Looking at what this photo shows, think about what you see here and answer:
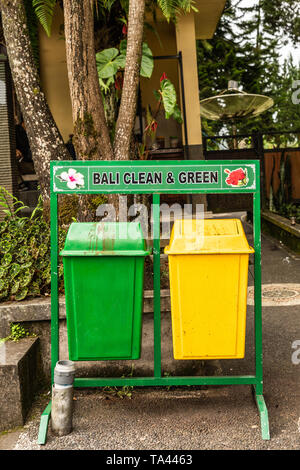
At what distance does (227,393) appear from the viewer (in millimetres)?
3371

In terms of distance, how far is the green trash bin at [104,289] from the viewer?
2.93 m

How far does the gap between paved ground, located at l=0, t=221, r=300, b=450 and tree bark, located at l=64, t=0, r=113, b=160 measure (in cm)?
198

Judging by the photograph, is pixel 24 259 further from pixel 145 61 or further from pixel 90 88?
pixel 145 61

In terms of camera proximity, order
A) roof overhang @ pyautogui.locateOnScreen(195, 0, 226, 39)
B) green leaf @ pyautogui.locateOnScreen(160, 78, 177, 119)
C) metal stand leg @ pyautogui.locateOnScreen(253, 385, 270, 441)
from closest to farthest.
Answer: metal stand leg @ pyautogui.locateOnScreen(253, 385, 270, 441), green leaf @ pyautogui.locateOnScreen(160, 78, 177, 119), roof overhang @ pyautogui.locateOnScreen(195, 0, 226, 39)

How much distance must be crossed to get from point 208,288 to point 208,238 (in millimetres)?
300

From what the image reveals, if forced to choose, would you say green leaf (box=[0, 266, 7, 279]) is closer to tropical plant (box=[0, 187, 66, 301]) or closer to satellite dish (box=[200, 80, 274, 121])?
tropical plant (box=[0, 187, 66, 301])

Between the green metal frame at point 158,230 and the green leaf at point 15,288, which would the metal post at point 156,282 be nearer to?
the green metal frame at point 158,230

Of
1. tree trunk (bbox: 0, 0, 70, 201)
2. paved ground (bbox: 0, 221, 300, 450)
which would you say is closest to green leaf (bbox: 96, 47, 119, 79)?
tree trunk (bbox: 0, 0, 70, 201)

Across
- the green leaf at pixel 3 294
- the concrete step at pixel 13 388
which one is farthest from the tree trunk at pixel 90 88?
the concrete step at pixel 13 388

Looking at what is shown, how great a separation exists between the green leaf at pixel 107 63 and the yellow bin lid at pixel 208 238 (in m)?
3.49

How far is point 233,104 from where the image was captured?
1175 cm

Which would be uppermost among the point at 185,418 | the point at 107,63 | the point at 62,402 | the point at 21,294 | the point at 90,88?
the point at 107,63

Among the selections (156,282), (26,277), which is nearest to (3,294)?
(26,277)

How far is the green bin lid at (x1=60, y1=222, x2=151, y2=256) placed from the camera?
290 cm
